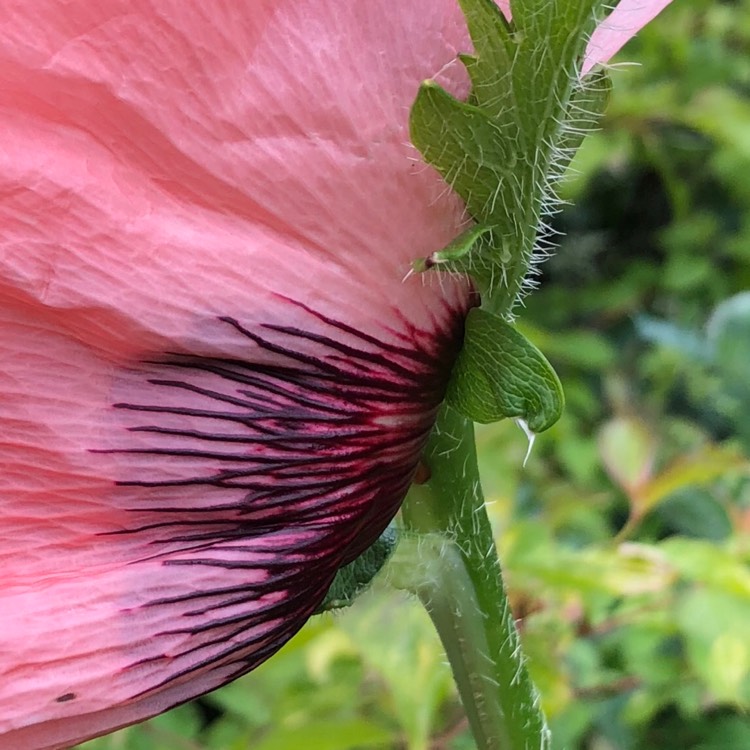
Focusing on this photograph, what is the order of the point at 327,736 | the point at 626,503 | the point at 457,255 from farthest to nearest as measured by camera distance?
the point at 626,503 → the point at 327,736 → the point at 457,255

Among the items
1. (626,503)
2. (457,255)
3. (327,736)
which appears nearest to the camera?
(457,255)

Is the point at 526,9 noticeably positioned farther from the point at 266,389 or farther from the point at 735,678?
the point at 735,678

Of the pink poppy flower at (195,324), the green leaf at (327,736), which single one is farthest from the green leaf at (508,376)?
the green leaf at (327,736)

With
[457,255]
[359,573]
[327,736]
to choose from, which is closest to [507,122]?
[457,255]

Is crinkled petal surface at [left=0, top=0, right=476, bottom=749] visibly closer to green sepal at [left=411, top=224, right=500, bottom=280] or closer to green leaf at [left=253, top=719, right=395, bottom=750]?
green sepal at [left=411, top=224, right=500, bottom=280]

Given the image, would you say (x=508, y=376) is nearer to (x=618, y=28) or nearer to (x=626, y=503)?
(x=618, y=28)

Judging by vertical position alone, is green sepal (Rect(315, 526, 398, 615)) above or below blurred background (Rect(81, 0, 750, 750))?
below

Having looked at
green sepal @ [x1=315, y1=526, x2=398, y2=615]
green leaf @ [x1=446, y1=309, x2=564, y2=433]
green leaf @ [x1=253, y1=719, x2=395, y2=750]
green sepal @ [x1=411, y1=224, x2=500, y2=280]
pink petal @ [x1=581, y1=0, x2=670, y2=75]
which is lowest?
green leaf @ [x1=253, y1=719, x2=395, y2=750]

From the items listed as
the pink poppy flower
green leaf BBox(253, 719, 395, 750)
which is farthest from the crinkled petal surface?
green leaf BBox(253, 719, 395, 750)

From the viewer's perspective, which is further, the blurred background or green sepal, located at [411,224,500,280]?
the blurred background

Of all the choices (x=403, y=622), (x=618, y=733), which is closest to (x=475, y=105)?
(x=403, y=622)
